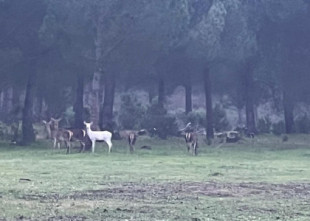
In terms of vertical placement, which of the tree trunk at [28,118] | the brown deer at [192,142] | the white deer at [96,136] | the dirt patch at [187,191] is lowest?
the dirt patch at [187,191]

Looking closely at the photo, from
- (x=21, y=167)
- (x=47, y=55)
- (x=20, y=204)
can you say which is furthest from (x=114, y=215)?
(x=47, y=55)

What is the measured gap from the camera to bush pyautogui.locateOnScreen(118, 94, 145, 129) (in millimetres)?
49562

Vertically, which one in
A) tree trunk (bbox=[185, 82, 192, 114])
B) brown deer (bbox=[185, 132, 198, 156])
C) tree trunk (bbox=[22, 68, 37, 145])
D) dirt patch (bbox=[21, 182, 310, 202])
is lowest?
dirt patch (bbox=[21, 182, 310, 202])

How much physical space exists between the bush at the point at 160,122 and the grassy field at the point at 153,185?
8.69 m

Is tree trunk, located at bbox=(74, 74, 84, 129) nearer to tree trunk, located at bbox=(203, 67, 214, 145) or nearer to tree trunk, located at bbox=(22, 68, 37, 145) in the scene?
tree trunk, located at bbox=(22, 68, 37, 145)

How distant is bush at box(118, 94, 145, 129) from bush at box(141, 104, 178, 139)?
405 centimetres

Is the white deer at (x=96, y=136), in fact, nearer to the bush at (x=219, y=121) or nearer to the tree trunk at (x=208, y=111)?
the tree trunk at (x=208, y=111)

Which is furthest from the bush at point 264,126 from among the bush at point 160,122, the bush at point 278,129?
the bush at point 160,122

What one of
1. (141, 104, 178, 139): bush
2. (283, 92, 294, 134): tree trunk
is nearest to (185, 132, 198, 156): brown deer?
(141, 104, 178, 139): bush

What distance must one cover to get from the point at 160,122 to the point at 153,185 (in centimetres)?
2350

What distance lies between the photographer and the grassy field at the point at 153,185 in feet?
46.0

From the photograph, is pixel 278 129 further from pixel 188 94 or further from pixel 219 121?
pixel 188 94

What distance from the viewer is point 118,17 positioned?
36062 mm

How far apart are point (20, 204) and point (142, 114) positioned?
1358 inches
